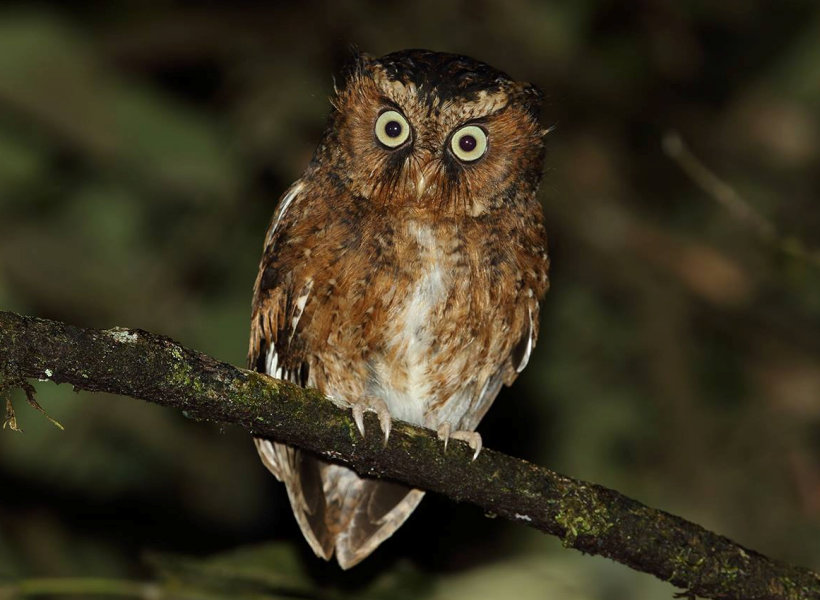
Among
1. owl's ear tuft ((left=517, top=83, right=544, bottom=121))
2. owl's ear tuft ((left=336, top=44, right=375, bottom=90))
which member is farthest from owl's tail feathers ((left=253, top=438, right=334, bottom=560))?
owl's ear tuft ((left=517, top=83, right=544, bottom=121))

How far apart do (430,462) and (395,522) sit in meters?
1.05

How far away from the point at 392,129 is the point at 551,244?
2.21 metres

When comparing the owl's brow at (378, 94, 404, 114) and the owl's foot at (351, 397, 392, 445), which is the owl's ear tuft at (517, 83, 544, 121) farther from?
the owl's foot at (351, 397, 392, 445)

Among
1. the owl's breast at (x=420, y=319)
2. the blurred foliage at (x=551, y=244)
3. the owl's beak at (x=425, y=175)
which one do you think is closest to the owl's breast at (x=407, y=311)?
the owl's breast at (x=420, y=319)

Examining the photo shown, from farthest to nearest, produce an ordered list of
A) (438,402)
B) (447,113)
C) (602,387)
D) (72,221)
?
(602,387) < (72,221) < (438,402) < (447,113)

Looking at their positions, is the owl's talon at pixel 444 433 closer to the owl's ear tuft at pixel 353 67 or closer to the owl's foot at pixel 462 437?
the owl's foot at pixel 462 437

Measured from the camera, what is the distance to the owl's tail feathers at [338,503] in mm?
3787

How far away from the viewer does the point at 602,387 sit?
5.52 meters

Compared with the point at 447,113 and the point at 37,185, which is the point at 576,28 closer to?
the point at 447,113

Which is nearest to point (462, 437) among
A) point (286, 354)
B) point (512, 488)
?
point (512, 488)

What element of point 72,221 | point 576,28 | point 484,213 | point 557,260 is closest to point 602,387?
point 557,260

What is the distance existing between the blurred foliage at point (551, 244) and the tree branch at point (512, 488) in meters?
1.43

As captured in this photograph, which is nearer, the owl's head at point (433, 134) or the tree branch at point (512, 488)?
the tree branch at point (512, 488)

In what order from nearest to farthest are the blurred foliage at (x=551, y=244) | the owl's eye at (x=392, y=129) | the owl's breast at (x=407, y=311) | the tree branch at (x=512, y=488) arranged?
the tree branch at (x=512, y=488), the owl's breast at (x=407, y=311), the owl's eye at (x=392, y=129), the blurred foliage at (x=551, y=244)
